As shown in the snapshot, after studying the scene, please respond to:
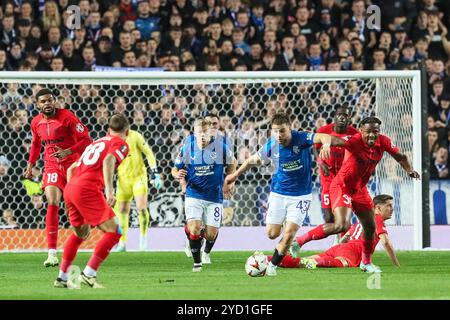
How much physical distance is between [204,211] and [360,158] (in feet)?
6.72

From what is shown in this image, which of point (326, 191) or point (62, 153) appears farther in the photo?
point (326, 191)

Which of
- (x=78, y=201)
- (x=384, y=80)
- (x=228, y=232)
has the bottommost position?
(x=228, y=232)

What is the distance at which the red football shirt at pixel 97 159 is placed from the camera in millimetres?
9883

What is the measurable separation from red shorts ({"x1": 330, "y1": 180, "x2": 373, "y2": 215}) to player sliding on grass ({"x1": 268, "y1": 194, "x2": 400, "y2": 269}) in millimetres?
424

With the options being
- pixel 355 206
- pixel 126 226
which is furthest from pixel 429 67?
pixel 355 206

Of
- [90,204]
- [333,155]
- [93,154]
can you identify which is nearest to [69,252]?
[90,204]

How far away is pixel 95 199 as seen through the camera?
9.86m

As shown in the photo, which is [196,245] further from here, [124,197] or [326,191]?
[124,197]

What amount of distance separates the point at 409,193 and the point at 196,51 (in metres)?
4.85

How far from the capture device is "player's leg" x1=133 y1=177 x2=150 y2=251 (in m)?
15.5

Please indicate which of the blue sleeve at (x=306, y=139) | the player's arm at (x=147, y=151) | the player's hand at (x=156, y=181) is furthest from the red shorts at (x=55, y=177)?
the blue sleeve at (x=306, y=139)

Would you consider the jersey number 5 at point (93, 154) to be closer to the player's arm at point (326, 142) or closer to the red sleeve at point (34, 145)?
the player's arm at point (326, 142)

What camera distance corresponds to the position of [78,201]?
984cm
